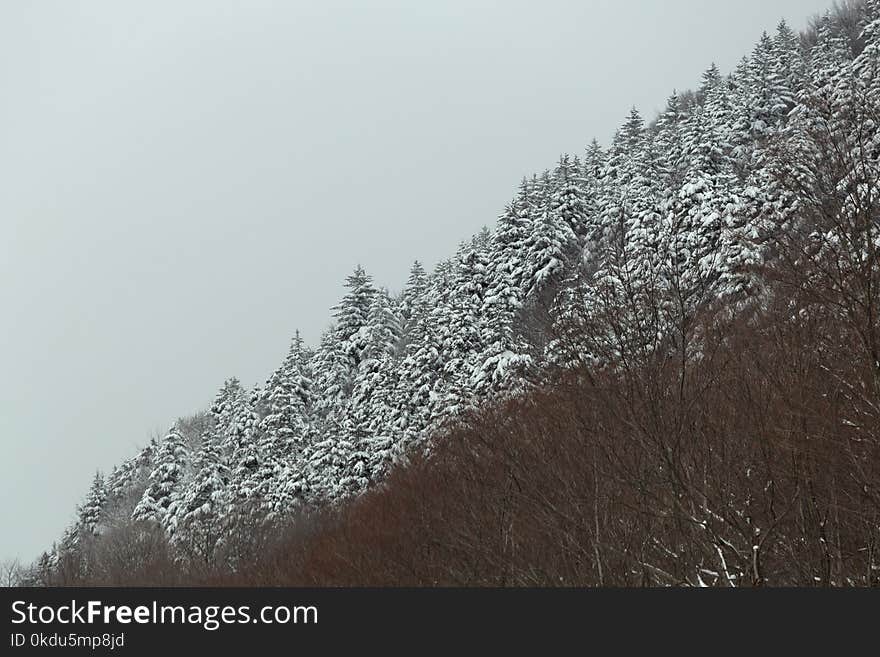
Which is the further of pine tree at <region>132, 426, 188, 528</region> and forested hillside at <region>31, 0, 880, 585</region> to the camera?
pine tree at <region>132, 426, 188, 528</region>

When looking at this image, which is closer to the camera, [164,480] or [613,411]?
[613,411]

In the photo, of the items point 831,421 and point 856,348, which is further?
point 856,348

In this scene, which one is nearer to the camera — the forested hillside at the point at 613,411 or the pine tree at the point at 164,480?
the forested hillside at the point at 613,411

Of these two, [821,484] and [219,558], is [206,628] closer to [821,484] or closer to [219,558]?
[821,484]

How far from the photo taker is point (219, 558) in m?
34.1

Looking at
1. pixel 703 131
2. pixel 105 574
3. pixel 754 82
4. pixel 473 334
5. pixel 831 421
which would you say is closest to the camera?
pixel 831 421

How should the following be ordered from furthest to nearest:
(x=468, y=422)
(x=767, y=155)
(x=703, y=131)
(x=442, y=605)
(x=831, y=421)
Answer: (x=703, y=131), (x=468, y=422), (x=767, y=155), (x=831, y=421), (x=442, y=605)

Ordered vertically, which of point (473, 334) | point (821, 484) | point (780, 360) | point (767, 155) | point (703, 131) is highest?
point (703, 131)

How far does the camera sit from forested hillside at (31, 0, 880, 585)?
22.9 ft

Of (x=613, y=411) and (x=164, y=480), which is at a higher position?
(x=164, y=480)

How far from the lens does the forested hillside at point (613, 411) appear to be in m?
6.99

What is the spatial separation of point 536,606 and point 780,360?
15.0 feet

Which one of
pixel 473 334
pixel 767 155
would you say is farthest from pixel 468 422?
pixel 473 334

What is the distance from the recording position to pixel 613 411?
27.3 ft
